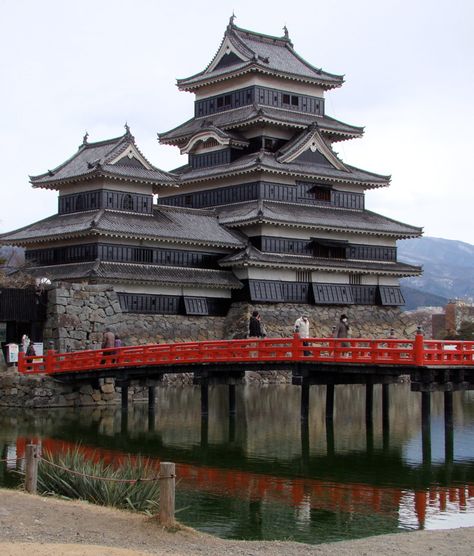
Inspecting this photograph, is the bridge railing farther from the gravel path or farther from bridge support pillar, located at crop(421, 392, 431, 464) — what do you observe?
the gravel path

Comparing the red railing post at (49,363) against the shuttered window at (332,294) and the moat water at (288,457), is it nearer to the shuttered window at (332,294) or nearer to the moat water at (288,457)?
the moat water at (288,457)

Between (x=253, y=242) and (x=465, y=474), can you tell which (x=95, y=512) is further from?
(x=253, y=242)

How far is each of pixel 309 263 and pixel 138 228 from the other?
33.9ft

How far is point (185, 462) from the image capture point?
27.9 meters

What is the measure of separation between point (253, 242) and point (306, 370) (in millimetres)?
23129

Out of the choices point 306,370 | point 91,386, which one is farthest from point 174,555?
point 91,386

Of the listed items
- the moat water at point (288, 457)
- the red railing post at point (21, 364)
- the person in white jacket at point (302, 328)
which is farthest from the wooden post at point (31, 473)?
the red railing post at point (21, 364)

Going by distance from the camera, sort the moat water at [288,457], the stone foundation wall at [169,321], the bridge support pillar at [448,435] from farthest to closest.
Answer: the stone foundation wall at [169,321] < the bridge support pillar at [448,435] < the moat water at [288,457]

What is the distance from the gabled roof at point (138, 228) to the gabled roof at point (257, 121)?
5982 mm

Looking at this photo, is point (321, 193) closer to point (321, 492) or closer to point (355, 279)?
point (355, 279)

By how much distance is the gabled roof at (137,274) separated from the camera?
49812 millimetres

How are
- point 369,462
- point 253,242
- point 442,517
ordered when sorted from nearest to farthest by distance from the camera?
point 442,517, point 369,462, point 253,242


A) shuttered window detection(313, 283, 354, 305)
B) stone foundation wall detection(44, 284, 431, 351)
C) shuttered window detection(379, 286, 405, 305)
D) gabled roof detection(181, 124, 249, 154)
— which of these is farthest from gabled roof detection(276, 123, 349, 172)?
stone foundation wall detection(44, 284, 431, 351)

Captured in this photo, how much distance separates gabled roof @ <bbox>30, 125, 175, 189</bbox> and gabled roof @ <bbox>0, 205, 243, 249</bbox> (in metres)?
1.81
